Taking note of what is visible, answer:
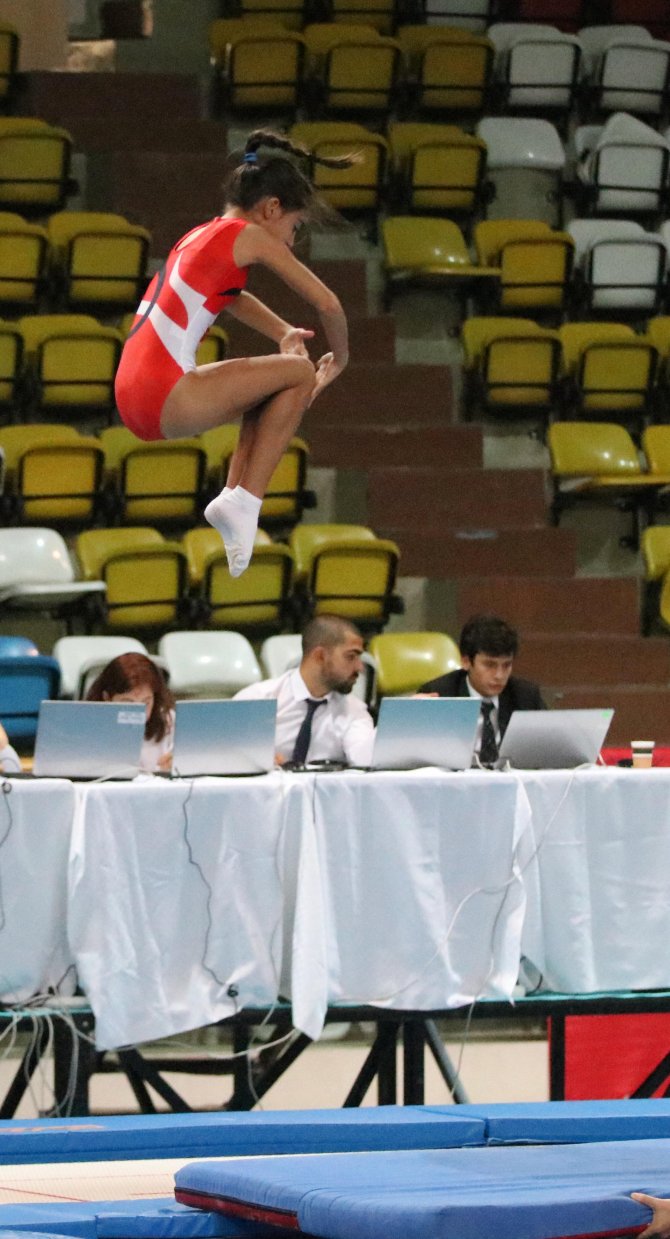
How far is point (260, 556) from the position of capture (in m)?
7.74

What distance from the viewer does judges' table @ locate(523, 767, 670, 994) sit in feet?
16.8

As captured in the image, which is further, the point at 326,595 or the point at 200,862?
the point at 326,595

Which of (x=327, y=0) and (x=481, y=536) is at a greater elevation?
(x=327, y=0)

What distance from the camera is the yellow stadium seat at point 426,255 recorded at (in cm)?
973

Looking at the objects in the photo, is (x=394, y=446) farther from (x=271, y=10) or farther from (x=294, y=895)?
(x=294, y=895)

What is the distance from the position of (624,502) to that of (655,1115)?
5278 mm

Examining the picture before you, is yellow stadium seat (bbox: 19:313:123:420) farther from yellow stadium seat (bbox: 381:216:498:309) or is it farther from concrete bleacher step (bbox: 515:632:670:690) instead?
concrete bleacher step (bbox: 515:632:670:690)

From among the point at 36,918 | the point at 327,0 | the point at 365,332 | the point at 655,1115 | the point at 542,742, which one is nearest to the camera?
the point at 655,1115

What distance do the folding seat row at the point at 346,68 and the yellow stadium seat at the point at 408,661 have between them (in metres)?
4.48

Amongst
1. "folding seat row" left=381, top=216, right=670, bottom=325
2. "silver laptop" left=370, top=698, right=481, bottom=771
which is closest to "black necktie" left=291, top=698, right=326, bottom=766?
"silver laptop" left=370, top=698, right=481, bottom=771

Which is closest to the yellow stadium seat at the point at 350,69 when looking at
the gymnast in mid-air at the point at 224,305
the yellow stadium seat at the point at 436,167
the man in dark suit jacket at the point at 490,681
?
the yellow stadium seat at the point at 436,167

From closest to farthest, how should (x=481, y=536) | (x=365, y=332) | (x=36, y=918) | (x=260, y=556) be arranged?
(x=36, y=918) < (x=260, y=556) < (x=481, y=536) < (x=365, y=332)

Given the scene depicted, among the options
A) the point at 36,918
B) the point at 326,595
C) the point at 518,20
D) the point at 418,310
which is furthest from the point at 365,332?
the point at 36,918

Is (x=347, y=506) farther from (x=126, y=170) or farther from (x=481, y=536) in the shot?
(x=126, y=170)
